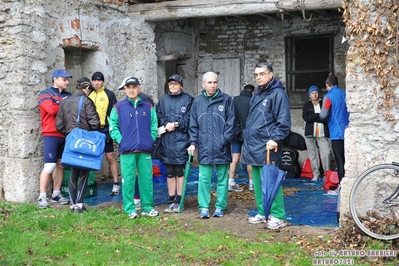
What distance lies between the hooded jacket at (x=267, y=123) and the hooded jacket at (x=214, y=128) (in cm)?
38

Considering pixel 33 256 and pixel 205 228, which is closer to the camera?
pixel 33 256

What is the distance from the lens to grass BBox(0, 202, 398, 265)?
5207 millimetres

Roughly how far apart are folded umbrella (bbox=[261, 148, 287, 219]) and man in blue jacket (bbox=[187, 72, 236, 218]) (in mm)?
765

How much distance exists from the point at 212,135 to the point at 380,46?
227 cm

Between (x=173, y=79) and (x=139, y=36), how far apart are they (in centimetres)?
341

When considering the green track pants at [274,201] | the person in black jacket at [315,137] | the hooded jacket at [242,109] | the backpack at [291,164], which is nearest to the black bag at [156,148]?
the green track pants at [274,201]

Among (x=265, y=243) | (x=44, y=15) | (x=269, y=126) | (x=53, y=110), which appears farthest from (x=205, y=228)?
(x=44, y=15)

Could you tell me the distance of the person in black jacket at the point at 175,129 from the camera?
705 cm

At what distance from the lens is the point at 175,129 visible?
278 inches

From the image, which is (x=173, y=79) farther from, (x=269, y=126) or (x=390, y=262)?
(x=390, y=262)

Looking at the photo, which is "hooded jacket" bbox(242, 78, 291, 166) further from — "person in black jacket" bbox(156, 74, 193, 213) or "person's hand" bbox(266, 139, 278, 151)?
"person in black jacket" bbox(156, 74, 193, 213)

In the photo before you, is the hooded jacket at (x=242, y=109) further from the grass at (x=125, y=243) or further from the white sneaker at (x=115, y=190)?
the grass at (x=125, y=243)

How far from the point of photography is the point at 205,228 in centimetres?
632

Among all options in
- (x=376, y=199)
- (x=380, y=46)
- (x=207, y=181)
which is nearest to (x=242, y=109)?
(x=207, y=181)
